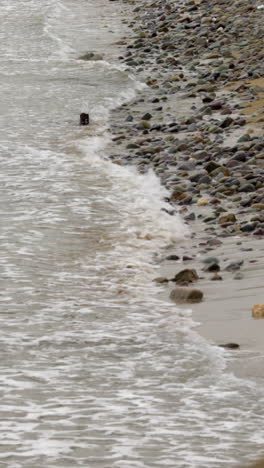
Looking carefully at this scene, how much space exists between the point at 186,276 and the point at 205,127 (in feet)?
19.4

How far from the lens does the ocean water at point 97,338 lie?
4.77m

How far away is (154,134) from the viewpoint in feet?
44.0

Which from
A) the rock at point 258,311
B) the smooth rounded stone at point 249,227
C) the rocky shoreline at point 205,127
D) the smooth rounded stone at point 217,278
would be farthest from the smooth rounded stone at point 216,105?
the rock at point 258,311

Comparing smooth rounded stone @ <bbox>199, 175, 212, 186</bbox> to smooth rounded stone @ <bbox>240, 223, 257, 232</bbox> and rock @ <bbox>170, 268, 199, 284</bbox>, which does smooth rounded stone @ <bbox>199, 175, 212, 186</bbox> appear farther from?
rock @ <bbox>170, 268, 199, 284</bbox>

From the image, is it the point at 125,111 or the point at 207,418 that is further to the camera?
the point at 125,111

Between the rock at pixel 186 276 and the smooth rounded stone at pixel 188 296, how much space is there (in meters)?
0.32

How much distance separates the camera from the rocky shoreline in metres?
8.31

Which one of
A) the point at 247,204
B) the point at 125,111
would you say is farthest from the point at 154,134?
the point at 247,204

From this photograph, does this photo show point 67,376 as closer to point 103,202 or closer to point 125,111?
point 103,202

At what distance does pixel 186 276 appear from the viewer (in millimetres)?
7383

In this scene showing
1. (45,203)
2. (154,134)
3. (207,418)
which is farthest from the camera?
(154,134)

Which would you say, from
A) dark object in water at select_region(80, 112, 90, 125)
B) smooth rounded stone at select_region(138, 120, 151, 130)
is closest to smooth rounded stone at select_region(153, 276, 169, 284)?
smooth rounded stone at select_region(138, 120, 151, 130)

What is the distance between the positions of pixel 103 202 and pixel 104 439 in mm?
5498

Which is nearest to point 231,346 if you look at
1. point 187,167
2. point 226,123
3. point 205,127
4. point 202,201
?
point 202,201
